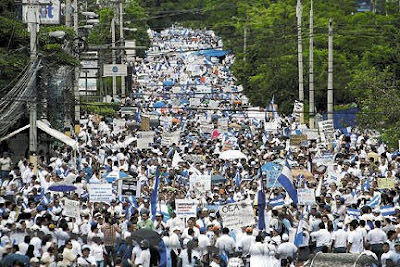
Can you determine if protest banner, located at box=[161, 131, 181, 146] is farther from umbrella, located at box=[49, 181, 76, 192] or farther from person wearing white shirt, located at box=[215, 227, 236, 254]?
person wearing white shirt, located at box=[215, 227, 236, 254]

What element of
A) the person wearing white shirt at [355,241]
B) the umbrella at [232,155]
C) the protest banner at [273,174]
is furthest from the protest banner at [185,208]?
the umbrella at [232,155]

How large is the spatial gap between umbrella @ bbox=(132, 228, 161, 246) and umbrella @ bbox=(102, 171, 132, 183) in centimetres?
874

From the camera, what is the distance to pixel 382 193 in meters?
27.9

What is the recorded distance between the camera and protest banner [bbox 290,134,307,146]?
4425 cm

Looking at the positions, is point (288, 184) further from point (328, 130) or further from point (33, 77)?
point (328, 130)

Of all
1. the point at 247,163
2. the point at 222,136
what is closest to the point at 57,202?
the point at 247,163

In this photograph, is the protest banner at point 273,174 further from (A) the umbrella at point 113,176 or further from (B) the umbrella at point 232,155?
(B) the umbrella at point 232,155

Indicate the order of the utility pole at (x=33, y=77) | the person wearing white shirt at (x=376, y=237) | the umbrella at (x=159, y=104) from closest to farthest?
the person wearing white shirt at (x=376, y=237), the utility pole at (x=33, y=77), the umbrella at (x=159, y=104)

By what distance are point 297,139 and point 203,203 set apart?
639 inches

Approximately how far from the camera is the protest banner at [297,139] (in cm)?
4425

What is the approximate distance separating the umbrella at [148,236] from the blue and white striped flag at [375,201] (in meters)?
5.24

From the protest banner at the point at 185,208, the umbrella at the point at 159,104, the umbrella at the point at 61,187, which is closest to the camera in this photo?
the protest banner at the point at 185,208

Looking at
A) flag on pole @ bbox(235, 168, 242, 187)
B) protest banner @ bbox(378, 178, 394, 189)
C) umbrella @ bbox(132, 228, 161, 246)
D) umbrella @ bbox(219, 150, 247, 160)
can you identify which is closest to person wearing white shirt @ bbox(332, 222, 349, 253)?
umbrella @ bbox(132, 228, 161, 246)

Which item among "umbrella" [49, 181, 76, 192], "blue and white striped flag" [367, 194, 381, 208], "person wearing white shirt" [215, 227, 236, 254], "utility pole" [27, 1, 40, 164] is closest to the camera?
"person wearing white shirt" [215, 227, 236, 254]
